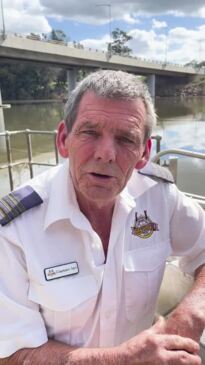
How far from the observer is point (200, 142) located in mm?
11719

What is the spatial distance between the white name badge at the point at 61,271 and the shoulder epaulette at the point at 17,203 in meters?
0.22

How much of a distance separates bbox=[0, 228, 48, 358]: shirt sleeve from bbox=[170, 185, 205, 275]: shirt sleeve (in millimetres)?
713

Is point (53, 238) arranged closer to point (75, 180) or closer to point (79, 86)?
point (75, 180)

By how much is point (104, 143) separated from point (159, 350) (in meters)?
0.70

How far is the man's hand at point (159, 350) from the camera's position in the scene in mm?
1025

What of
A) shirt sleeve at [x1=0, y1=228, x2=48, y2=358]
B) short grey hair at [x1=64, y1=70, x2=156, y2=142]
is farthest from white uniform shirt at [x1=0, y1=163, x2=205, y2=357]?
short grey hair at [x1=64, y1=70, x2=156, y2=142]

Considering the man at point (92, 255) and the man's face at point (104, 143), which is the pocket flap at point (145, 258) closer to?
the man at point (92, 255)

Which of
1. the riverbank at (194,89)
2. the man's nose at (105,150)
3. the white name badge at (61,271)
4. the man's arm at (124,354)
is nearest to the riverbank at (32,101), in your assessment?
the riverbank at (194,89)

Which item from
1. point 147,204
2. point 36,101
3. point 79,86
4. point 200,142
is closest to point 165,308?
point 147,204

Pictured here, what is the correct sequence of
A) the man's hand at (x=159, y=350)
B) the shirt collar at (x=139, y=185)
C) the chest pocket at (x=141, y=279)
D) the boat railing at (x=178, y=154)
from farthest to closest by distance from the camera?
the boat railing at (x=178, y=154) → the shirt collar at (x=139, y=185) → the chest pocket at (x=141, y=279) → the man's hand at (x=159, y=350)

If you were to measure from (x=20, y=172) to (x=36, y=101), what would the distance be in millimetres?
49468

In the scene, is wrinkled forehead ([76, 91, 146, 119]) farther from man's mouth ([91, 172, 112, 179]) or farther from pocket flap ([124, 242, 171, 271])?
pocket flap ([124, 242, 171, 271])

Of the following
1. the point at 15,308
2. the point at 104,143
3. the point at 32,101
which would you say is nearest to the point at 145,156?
the point at 104,143

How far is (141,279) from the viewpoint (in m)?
1.33
